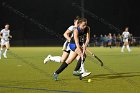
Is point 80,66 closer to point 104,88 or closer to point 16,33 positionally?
point 104,88

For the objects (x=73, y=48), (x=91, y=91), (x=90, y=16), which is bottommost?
(x=91, y=91)

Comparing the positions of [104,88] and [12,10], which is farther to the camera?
[12,10]

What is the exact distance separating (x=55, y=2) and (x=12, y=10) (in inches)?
284

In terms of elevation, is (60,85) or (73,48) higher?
(73,48)

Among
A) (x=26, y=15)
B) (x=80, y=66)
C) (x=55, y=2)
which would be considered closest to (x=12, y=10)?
(x=26, y=15)

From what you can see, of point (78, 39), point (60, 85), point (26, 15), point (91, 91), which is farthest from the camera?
point (26, 15)

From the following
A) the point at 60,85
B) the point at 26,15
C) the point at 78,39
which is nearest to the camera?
the point at 60,85

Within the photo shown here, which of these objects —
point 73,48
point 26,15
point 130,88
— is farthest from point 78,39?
point 26,15

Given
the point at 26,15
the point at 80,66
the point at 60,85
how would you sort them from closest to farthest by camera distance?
the point at 60,85, the point at 80,66, the point at 26,15

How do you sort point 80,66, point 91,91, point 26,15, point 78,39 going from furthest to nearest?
1. point 26,15
2. point 80,66
3. point 78,39
4. point 91,91

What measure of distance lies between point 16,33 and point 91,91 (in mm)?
50758

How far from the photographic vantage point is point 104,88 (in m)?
10.3

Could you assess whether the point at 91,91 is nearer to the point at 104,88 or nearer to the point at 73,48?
the point at 104,88

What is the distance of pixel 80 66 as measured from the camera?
44.4ft
